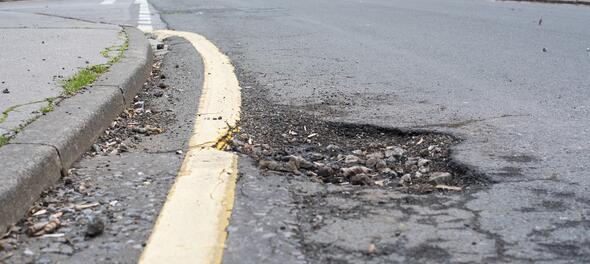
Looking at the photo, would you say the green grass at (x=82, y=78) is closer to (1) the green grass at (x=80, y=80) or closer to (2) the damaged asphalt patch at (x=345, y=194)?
(1) the green grass at (x=80, y=80)

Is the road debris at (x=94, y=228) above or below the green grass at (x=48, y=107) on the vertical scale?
below

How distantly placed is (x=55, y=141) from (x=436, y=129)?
77.5 inches

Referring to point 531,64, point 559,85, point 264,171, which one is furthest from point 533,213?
point 531,64

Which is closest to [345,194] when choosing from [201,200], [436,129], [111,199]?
[201,200]

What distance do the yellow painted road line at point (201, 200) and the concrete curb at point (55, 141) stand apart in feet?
1.61

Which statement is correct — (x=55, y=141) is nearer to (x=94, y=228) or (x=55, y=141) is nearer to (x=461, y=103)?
(x=94, y=228)

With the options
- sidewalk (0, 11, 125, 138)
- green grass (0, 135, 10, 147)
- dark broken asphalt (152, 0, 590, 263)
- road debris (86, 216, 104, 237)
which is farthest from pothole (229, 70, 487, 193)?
sidewalk (0, 11, 125, 138)

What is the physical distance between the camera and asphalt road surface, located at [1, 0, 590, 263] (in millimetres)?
2160

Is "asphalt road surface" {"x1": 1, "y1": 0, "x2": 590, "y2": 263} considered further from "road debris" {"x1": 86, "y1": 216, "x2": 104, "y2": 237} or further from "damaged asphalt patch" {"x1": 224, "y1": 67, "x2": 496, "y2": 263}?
"road debris" {"x1": 86, "y1": 216, "x2": 104, "y2": 237}

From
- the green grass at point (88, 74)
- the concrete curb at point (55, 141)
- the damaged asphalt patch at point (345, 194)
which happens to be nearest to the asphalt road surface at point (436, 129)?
the damaged asphalt patch at point (345, 194)

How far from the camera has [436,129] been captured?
12.1 feet

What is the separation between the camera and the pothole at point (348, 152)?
2883 millimetres

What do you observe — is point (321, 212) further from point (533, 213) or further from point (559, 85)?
point (559, 85)

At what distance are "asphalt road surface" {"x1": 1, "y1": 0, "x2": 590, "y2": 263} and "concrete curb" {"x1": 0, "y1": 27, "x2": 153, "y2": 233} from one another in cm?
76
